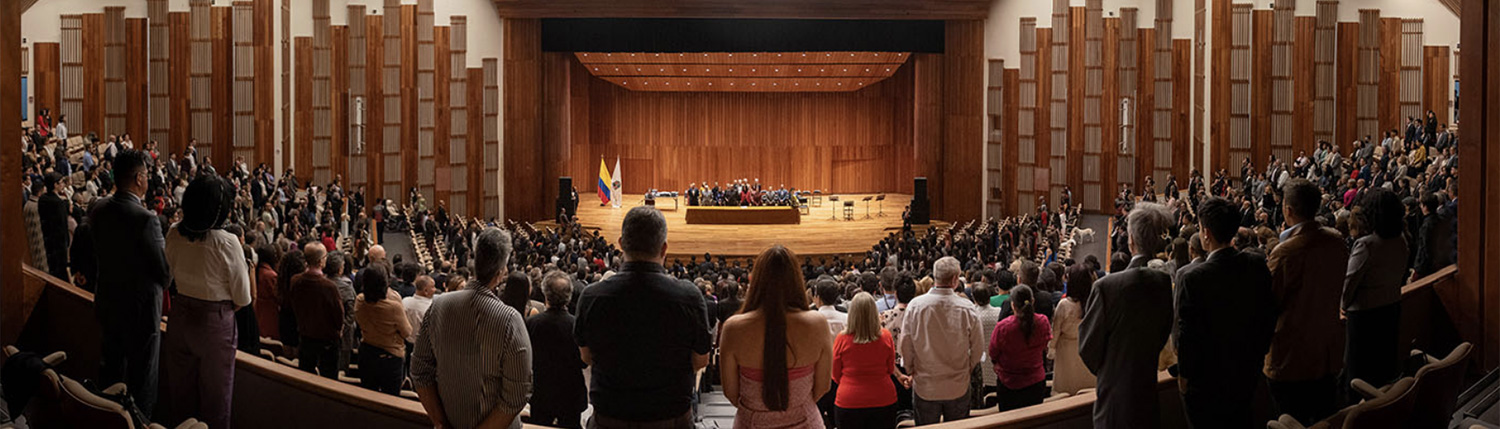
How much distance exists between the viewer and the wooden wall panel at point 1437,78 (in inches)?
795

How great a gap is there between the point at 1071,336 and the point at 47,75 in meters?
20.3

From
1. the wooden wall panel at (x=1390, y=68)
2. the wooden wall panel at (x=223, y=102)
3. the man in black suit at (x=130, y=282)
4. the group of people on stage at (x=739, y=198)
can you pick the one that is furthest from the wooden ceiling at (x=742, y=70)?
the man in black suit at (x=130, y=282)

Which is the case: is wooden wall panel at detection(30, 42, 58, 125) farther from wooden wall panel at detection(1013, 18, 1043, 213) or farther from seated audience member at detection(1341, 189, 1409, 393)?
seated audience member at detection(1341, 189, 1409, 393)

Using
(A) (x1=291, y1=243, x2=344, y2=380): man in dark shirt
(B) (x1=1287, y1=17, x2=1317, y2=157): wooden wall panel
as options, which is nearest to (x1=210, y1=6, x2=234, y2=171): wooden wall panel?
(A) (x1=291, y1=243, x2=344, y2=380): man in dark shirt

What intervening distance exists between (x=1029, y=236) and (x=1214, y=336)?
17161mm

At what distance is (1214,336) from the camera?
4172 mm

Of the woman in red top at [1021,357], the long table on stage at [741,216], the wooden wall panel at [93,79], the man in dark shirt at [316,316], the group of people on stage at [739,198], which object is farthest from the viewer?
the group of people on stage at [739,198]

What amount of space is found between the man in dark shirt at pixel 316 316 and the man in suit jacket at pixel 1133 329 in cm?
376

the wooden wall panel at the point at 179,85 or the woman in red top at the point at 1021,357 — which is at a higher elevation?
the wooden wall panel at the point at 179,85

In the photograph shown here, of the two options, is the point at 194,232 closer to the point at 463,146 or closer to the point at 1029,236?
the point at 1029,236

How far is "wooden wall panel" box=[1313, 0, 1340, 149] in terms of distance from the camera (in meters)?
20.0

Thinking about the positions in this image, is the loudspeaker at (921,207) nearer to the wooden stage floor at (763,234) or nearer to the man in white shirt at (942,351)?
the wooden stage floor at (763,234)

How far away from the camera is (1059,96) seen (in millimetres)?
24438

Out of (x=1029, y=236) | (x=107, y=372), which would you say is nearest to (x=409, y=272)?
(x=107, y=372)
